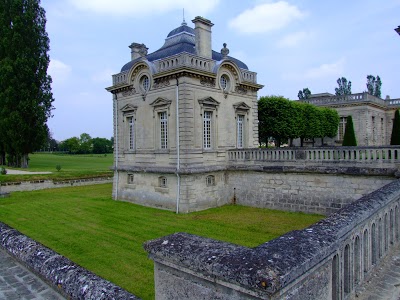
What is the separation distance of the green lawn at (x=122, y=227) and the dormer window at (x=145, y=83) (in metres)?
6.53

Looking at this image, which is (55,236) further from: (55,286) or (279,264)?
(279,264)

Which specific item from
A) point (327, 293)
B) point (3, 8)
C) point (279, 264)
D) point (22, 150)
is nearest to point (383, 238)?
point (327, 293)

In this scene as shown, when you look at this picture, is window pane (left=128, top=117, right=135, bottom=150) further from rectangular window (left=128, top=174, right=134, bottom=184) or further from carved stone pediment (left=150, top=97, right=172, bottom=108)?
carved stone pediment (left=150, top=97, right=172, bottom=108)

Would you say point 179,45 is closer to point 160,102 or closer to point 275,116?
point 160,102

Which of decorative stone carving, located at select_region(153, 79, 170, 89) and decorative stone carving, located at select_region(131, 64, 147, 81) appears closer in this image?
decorative stone carving, located at select_region(153, 79, 170, 89)

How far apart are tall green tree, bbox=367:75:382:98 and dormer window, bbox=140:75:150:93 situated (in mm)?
55091

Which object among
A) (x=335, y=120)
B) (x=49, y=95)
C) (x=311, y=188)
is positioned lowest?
(x=311, y=188)

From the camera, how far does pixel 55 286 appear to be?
3662 mm

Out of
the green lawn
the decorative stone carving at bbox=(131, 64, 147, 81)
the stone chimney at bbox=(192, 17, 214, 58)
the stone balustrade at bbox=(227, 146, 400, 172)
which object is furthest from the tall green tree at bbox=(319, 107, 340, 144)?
the decorative stone carving at bbox=(131, 64, 147, 81)

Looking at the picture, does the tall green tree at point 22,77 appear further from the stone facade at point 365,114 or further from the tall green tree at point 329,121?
the stone facade at point 365,114

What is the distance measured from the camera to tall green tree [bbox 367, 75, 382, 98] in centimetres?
6038

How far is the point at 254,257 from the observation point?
2.51 metres

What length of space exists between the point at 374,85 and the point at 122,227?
62.0 metres

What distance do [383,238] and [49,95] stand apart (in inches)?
1268
